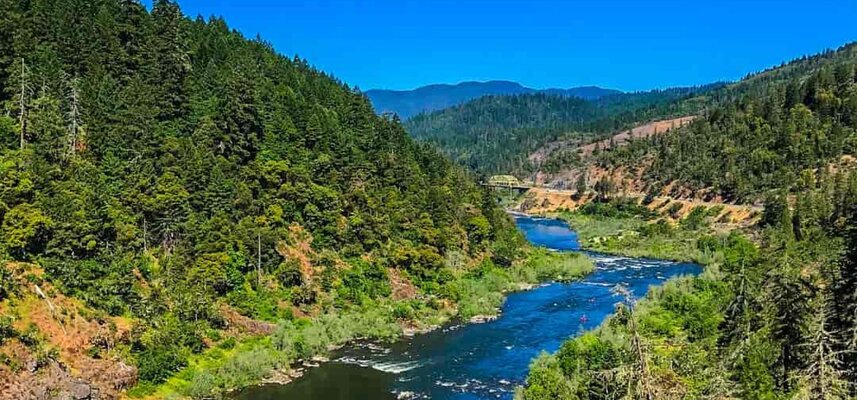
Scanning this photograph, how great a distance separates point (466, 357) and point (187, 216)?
26.1 meters

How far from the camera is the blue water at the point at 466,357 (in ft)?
160

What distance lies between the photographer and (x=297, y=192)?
2817 inches

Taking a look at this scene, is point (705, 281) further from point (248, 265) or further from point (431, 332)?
point (248, 265)

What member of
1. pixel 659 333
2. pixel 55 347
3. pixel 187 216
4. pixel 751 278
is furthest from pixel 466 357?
pixel 55 347

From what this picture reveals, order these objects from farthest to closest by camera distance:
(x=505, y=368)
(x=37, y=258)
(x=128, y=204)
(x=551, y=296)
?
(x=551, y=296), (x=128, y=204), (x=505, y=368), (x=37, y=258)

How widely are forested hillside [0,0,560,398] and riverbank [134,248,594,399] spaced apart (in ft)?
0.71

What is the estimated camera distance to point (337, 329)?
199 ft

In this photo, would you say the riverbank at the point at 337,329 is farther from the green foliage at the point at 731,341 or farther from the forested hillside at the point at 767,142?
the forested hillside at the point at 767,142

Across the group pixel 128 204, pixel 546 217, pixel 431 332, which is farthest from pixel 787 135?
pixel 128 204

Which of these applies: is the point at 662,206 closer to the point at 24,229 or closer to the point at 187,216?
the point at 187,216

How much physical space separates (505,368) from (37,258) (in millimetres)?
34140

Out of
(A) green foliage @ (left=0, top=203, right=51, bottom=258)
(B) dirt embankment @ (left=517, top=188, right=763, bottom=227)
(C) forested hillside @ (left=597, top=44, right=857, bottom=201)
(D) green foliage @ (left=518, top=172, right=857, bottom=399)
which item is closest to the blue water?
(D) green foliage @ (left=518, top=172, right=857, bottom=399)

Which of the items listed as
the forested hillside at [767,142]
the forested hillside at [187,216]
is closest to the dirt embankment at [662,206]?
the forested hillside at [767,142]

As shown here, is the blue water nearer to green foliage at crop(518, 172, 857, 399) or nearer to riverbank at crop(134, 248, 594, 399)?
riverbank at crop(134, 248, 594, 399)
